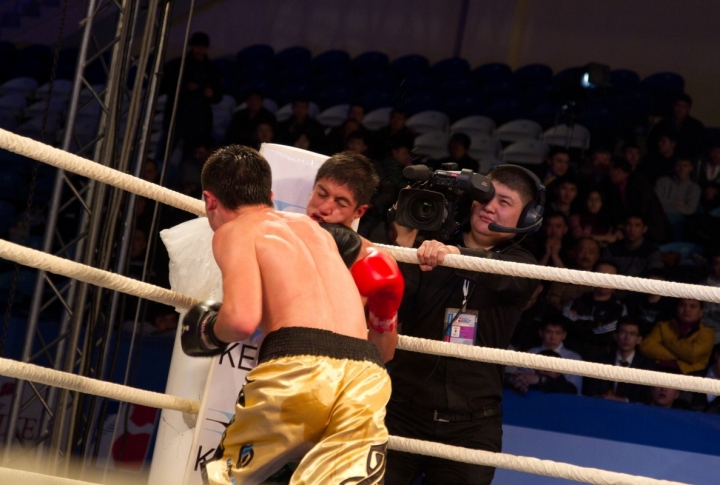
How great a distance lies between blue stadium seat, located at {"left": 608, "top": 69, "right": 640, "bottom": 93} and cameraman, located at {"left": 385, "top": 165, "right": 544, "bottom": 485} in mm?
4728

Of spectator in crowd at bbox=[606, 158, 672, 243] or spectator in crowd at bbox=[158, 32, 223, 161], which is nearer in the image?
spectator in crowd at bbox=[606, 158, 672, 243]

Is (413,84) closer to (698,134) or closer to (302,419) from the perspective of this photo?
(698,134)

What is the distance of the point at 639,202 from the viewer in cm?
493

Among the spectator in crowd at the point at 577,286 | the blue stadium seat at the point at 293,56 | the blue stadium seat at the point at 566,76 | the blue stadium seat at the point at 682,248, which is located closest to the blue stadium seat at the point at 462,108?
the blue stadium seat at the point at 566,76

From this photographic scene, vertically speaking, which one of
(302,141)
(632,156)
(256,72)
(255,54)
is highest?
(255,54)

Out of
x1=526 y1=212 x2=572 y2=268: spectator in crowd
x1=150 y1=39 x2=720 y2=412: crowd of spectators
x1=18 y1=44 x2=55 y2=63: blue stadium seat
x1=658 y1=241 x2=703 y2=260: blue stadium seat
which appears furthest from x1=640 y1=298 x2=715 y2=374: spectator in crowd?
x1=18 y1=44 x2=55 y2=63: blue stadium seat

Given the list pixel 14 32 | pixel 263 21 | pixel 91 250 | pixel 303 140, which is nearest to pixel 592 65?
pixel 303 140

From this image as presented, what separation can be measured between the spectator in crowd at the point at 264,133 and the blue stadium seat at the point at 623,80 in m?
2.83

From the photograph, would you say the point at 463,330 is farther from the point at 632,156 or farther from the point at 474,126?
the point at 474,126

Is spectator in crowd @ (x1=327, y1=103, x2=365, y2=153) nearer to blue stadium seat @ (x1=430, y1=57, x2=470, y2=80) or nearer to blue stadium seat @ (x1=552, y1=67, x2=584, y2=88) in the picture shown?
A: blue stadium seat @ (x1=552, y1=67, x2=584, y2=88)

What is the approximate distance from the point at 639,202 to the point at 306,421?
149 inches

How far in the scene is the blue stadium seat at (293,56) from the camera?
25.8 feet

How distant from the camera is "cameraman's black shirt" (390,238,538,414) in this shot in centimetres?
220

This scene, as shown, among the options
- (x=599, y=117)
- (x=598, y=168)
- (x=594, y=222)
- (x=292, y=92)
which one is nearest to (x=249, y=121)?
(x=292, y=92)
